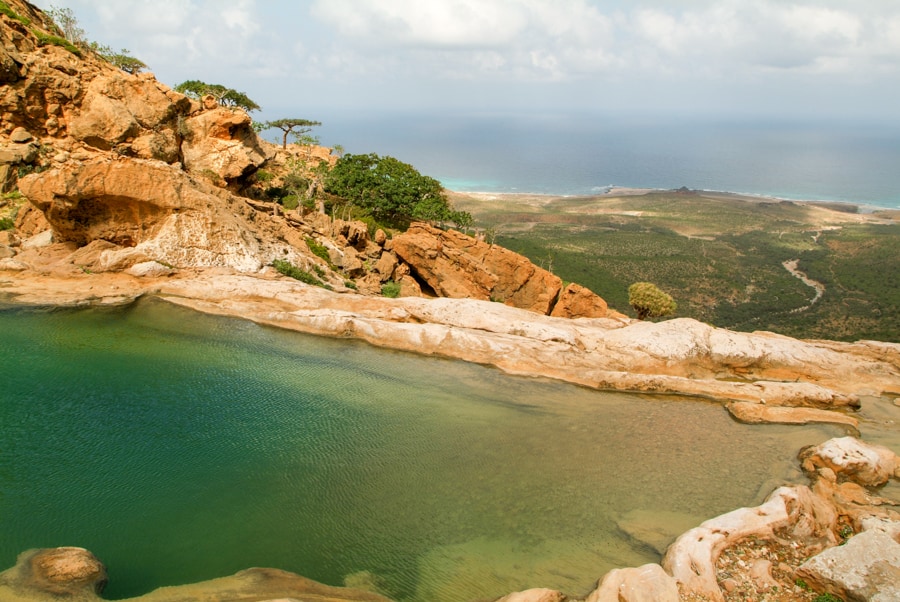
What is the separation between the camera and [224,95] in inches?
1911

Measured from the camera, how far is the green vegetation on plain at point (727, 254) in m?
58.3

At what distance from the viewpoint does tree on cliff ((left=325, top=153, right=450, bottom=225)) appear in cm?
4181

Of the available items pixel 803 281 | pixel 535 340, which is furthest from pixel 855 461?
pixel 803 281

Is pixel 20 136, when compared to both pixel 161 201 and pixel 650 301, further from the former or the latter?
pixel 650 301

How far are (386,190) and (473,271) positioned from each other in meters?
14.1

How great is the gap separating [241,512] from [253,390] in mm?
5846

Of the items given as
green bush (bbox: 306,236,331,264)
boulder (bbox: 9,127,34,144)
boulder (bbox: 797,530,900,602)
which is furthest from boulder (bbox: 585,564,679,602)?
boulder (bbox: 9,127,34,144)

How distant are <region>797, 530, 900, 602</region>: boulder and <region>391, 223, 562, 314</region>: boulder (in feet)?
67.8

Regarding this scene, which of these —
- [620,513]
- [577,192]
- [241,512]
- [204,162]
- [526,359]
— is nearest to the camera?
[241,512]

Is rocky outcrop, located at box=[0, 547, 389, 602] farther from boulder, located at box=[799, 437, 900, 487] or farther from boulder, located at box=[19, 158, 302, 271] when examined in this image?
boulder, located at box=[19, 158, 302, 271]

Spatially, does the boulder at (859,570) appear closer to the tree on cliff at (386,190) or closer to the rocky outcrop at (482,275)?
the rocky outcrop at (482,275)

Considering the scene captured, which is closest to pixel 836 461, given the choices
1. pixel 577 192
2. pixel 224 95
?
pixel 224 95

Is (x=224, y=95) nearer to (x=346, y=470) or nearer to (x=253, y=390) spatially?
(x=253, y=390)

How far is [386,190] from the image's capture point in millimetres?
42062
